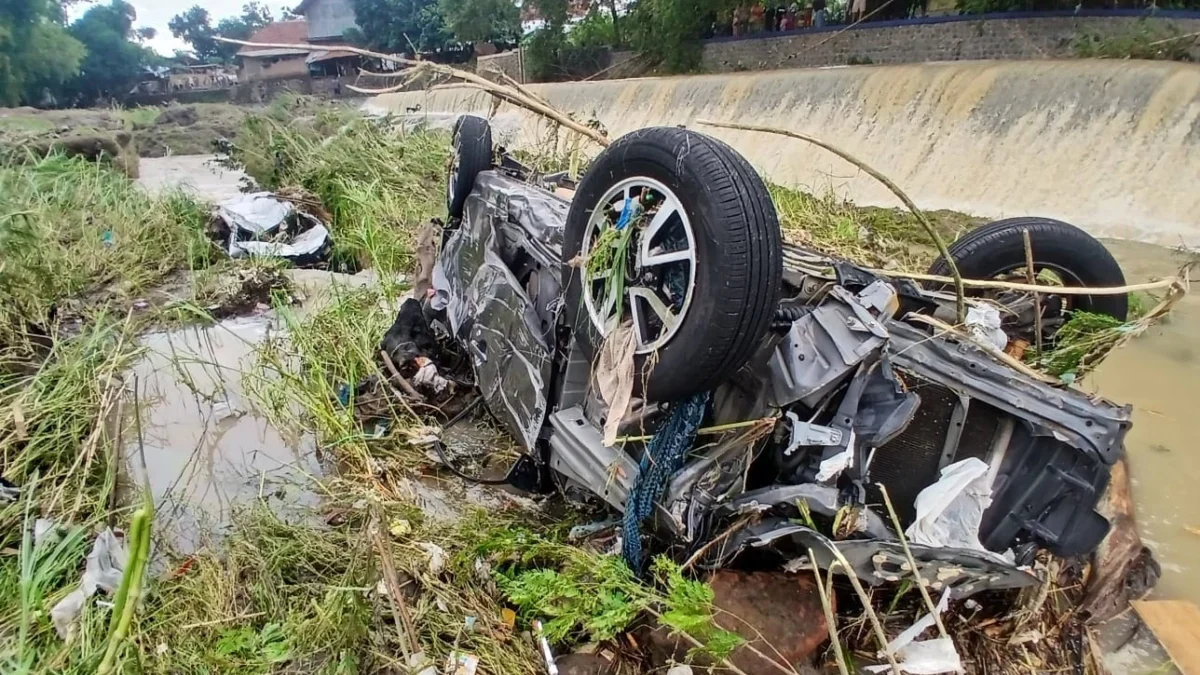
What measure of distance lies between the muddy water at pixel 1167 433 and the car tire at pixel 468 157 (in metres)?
3.72

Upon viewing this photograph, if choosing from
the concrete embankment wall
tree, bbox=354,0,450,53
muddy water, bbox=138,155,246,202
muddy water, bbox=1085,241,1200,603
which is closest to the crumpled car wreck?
muddy water, bbox=1085,241,1200,603

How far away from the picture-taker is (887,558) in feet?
6.76

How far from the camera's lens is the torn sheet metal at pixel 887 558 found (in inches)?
79.5

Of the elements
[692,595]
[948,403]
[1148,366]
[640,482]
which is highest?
[948,403]

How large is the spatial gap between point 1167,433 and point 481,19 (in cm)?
3174

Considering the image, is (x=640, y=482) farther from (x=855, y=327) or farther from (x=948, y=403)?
(x=948, y=403)

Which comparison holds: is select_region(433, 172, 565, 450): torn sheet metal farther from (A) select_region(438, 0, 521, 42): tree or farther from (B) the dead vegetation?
(A) select_region(438, 0, 521, 42): tree

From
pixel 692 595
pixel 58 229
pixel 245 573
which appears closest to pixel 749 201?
pixel 692 595

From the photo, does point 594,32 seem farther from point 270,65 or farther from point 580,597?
point 270,65

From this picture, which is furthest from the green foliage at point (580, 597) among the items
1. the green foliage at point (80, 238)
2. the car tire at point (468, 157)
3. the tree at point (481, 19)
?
the tree at point (481, 19)

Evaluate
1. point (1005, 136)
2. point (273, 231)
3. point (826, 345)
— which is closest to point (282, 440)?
point (826, 345)

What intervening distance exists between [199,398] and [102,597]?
212 cm

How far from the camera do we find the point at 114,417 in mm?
3893

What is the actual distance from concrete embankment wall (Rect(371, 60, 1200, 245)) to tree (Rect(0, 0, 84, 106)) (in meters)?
34.8
